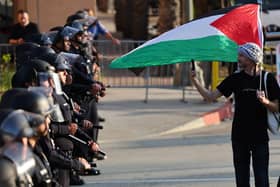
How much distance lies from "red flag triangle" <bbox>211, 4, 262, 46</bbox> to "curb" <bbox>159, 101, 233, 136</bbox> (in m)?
6.44

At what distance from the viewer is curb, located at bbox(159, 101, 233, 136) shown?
16031 mm

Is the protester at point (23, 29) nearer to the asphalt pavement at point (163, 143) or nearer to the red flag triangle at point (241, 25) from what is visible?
the asphalt pavement at point (163, 143)

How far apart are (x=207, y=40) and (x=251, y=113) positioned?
1131 mm

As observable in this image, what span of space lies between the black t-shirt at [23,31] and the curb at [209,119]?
3.00 meters

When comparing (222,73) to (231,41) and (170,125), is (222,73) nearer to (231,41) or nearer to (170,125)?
(170,125)

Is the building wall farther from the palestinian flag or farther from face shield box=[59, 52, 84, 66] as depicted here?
the palestinian flag

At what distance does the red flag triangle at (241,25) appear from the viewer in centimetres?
911

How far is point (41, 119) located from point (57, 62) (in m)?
3.54

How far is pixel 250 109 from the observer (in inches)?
330

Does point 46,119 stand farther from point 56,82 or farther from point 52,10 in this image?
point 52,10

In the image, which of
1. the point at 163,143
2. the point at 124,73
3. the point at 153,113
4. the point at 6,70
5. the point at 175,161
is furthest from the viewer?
the point at 124,73

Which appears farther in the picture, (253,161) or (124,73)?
(124,73)

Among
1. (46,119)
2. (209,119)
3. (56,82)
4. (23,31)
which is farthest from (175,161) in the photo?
(46,119)

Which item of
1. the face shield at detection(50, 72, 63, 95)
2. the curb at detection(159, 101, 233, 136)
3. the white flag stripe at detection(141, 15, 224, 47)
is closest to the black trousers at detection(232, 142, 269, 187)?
the white flag stripe at detection(141, 15, 224, 47)
